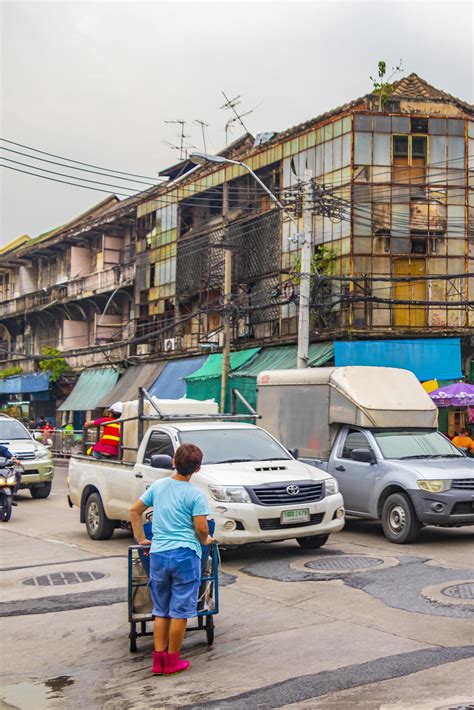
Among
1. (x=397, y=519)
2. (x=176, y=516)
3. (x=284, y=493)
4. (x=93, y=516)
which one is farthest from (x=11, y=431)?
(x=176, y=516)

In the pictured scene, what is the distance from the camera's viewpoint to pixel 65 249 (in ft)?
173

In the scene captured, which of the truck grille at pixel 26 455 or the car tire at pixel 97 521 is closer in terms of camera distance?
the car tire at pixel 97 521

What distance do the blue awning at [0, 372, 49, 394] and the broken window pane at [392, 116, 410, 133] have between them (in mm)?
24960

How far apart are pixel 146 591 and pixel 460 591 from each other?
3.38 meters

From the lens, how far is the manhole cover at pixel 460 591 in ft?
27.9

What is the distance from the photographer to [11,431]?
20.8 metres

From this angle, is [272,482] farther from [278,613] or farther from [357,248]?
[357,248]

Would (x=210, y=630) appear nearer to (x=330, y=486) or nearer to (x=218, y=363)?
(x=330, y=486)

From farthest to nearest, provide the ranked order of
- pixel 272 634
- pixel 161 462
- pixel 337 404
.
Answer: pixel 337 404, pixel 161 462, pixel 272 634

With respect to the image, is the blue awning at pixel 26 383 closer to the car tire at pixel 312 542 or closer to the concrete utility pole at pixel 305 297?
the concrete utility pole at pixel 305 297

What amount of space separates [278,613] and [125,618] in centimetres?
138

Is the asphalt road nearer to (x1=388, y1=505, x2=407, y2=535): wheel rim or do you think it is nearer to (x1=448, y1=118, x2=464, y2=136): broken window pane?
(x1=388, y1=505, x2=407, y2=535): wheel rim

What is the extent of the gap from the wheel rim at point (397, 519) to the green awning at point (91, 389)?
1199 inches

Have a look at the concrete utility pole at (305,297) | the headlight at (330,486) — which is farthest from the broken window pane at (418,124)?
the headlight at (330,486)
